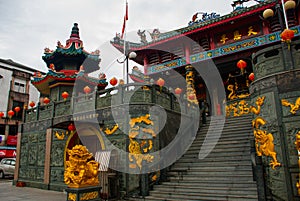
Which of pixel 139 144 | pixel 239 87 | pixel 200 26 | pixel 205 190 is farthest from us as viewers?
pixel 239 87

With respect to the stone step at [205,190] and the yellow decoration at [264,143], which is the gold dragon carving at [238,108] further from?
the stone step at [205,190]

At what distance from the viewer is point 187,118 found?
12625mm

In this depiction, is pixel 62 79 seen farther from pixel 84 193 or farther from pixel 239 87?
pixel 239 87

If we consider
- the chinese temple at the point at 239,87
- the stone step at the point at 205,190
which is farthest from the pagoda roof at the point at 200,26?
the stone step at the point at 205,190

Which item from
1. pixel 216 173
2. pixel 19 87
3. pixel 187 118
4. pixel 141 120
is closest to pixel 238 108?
pixel 187 118

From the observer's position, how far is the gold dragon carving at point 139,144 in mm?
9289

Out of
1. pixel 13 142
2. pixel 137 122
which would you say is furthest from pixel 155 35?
pixel 13 142

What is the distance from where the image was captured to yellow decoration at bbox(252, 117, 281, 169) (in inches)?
249

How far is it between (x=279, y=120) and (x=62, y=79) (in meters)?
13.3

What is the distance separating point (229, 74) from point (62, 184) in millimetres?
12736

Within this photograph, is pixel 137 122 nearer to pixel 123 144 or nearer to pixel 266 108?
pixel 123 144

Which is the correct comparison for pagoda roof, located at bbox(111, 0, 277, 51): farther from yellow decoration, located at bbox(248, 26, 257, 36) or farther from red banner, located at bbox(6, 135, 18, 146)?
red banner, located at bbox(6, 135, 18, 146)

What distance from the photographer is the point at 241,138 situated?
9.93m

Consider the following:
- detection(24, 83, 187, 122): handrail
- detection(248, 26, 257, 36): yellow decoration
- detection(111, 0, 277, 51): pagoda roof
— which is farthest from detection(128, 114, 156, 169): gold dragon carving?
detection(248, 26, 257, 36): yellow decoration
